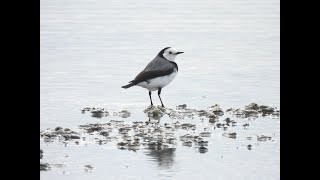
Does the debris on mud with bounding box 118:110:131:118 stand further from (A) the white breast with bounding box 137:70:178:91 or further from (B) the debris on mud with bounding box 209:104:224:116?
(B) the debris on mud with bounding box 209:104:224:116

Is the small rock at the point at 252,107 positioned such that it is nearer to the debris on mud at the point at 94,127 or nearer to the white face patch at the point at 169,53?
the white face patch at the point at 169,53

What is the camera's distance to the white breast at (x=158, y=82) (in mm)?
13358

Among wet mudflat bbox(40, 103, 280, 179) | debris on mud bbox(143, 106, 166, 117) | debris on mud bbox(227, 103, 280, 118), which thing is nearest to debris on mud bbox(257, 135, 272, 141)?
wet mudflat bbox(40, 103, 280, 179)

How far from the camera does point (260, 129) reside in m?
11.5

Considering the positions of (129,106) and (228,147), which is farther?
(129,106)

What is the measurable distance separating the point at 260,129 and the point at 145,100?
9.44ft

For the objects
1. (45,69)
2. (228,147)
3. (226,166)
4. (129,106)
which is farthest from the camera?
(45,69)

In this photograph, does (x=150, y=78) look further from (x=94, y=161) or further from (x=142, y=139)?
(x=94, y=161)

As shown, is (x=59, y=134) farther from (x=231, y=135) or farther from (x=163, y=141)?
(x=231, y=135)

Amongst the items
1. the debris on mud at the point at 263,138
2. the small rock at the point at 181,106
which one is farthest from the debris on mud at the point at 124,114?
the debris on mud at the point at 263,138

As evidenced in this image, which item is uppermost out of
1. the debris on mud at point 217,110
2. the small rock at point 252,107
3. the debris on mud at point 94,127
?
the small rock at point 252,107

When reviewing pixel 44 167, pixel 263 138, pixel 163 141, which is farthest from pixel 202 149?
pixel 44 167

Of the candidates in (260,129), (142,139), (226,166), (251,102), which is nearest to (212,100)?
(251,102)

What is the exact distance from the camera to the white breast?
1336 cm
